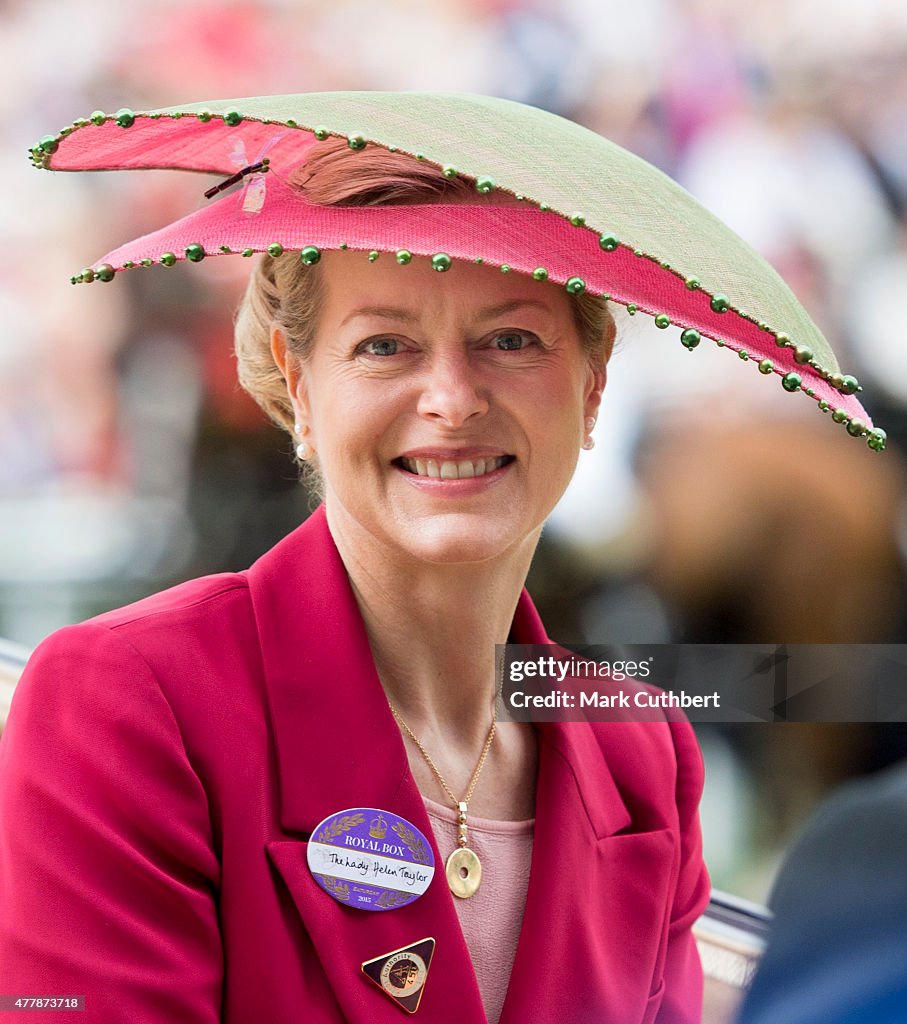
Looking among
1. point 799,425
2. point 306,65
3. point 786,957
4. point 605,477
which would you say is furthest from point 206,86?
point 786,957

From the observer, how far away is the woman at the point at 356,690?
1131mm

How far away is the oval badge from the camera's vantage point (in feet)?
4.09

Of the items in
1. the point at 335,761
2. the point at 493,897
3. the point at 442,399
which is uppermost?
the point at 442,399

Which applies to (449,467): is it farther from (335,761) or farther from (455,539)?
(335,761)

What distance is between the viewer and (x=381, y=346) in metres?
1.29

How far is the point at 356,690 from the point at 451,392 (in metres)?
0.33

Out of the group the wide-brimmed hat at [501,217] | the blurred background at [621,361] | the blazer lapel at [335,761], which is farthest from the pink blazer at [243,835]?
the blurred background at [621,361]

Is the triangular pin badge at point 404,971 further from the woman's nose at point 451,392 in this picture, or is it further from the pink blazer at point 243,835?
the woman's nose at point 451,392

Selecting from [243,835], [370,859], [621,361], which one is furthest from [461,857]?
[621,361]

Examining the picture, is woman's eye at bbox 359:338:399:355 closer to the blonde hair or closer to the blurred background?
the blonde hair

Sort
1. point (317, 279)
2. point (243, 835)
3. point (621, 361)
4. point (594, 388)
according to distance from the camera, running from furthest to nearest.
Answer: point (621, 361) < point (594, 388) < point (317, 279) < point (243, 835)

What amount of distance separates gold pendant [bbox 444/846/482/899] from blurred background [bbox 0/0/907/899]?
3.09ft

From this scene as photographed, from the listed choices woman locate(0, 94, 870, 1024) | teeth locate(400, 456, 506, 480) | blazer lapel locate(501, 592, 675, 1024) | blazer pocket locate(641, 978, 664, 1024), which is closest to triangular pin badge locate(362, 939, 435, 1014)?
woman locate(0, 94, 870, 1024)

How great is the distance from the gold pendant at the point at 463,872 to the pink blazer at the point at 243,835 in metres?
0.07
